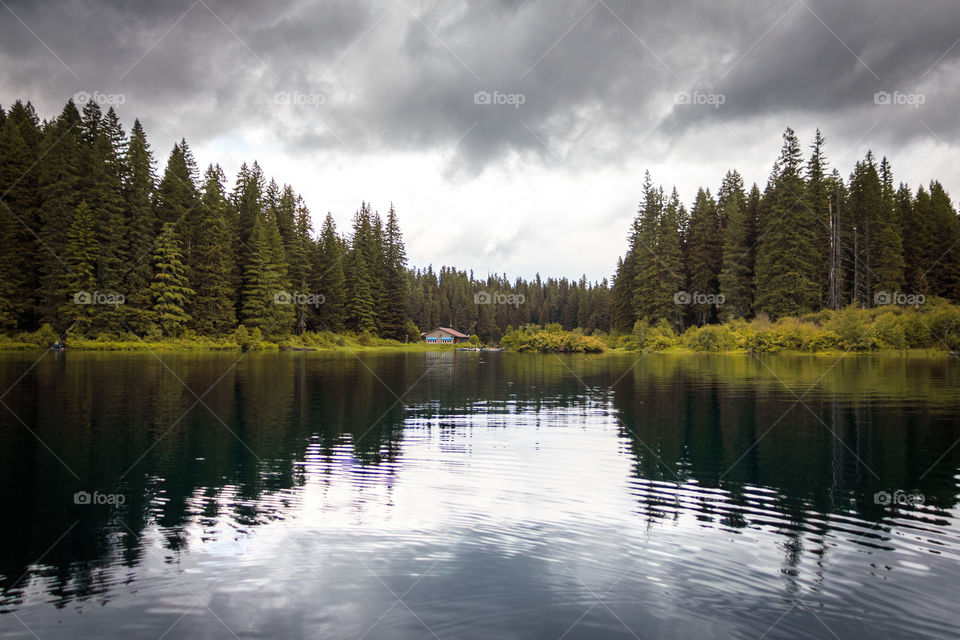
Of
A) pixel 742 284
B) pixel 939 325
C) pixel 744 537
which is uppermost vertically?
pixel 742 284

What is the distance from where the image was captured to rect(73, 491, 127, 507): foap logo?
28.2 feet

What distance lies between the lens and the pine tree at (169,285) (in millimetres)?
60000

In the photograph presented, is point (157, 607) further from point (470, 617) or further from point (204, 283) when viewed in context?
point (204, 283)

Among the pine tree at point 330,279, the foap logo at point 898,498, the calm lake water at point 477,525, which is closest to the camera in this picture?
the calm lake water at point 477,525

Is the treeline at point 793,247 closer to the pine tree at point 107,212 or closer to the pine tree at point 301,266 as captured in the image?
the pine tree at point 301,266

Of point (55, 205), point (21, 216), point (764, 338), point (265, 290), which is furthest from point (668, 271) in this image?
point (21, 216)

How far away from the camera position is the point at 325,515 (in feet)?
26.4

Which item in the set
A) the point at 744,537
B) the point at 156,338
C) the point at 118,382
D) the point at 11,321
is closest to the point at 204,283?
the point at 156,338

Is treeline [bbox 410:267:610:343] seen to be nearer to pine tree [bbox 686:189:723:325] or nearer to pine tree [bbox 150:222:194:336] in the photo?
pine tree [bbox 686:189:723:325]

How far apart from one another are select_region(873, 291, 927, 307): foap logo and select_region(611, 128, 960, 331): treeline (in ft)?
0.73

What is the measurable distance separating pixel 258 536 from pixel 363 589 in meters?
2.31

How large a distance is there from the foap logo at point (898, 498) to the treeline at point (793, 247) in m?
51.3

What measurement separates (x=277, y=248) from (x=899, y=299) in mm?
Result: 77852

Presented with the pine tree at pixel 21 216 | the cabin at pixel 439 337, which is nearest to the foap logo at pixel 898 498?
the pine tree at pixel 21 216
